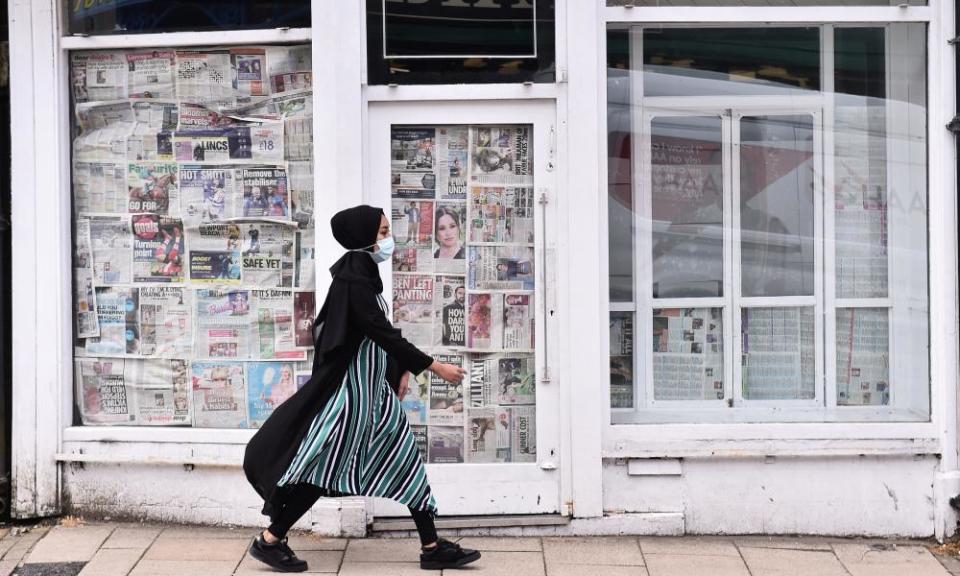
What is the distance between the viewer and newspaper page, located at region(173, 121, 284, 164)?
6914 mm

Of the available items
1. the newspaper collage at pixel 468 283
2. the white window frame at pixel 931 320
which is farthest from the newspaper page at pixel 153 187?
the white window frame at pixel 931 320

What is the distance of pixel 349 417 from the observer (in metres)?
5.85

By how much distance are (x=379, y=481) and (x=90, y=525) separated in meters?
1.90

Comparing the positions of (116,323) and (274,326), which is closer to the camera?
(274,326)

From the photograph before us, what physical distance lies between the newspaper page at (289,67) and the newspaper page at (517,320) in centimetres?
156

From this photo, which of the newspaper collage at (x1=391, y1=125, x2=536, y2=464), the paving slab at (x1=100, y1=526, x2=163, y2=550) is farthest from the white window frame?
the paving slab at (x1=100, y1=526, x2=163, y2=550)

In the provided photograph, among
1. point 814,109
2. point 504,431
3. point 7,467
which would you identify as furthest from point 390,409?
point 814,109

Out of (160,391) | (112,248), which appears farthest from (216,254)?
(160,391)

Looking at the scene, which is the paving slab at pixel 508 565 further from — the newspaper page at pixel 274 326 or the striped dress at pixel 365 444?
the newspaper page at pixel 274 326

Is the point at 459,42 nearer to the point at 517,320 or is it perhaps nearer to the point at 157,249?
the point at 517,320

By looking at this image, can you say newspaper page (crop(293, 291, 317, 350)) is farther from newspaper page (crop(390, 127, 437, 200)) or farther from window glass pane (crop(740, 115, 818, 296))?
window glass pane (crop(740, 115, 818, 296))

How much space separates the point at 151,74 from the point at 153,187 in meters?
0.61

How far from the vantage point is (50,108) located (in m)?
6.88

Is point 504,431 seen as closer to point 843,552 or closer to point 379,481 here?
point 379,481
